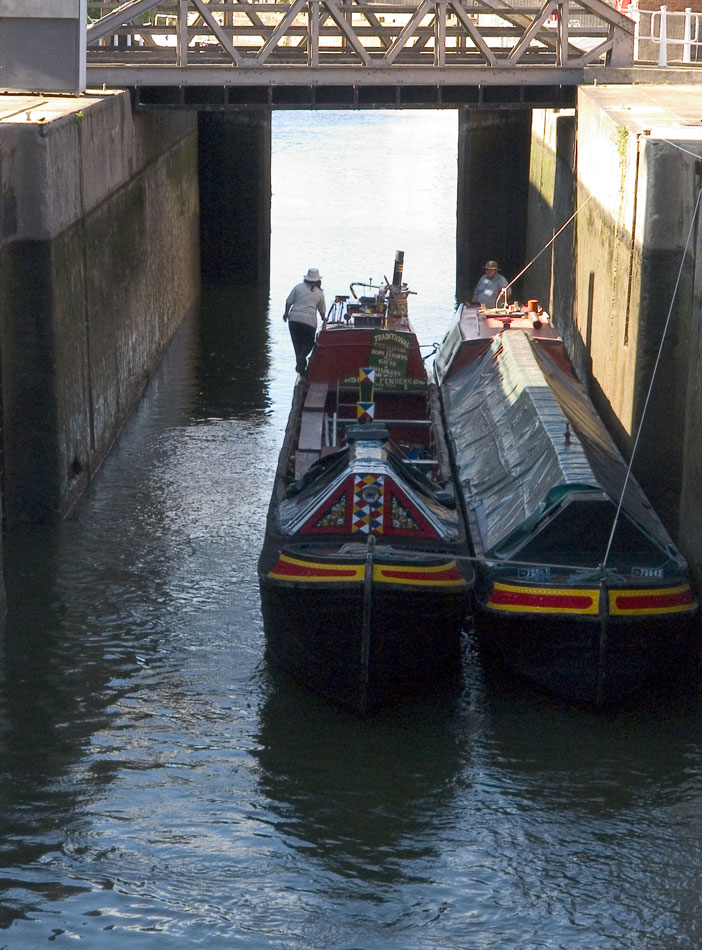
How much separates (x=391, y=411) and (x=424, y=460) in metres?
2.81

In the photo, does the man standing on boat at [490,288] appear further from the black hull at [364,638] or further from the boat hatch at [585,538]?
the black hull at [364,638]

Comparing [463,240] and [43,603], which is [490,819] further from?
[463,240]

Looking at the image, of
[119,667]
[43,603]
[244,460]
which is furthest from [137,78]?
[119,667]

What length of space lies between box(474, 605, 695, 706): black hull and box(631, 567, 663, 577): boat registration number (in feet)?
1.43

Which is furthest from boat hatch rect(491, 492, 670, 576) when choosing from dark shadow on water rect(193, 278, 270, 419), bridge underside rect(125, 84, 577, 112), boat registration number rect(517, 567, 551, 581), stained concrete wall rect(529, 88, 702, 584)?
bridge underside rect(125, 84, 577, 112)

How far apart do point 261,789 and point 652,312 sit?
722 cm

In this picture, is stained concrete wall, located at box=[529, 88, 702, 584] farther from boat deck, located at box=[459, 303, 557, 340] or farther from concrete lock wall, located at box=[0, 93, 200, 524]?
concrete lock wall, located at box=[0, 93, 200, 524]

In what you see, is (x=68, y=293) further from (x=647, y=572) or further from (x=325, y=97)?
(x=325, y=97)

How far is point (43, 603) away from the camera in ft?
46.6

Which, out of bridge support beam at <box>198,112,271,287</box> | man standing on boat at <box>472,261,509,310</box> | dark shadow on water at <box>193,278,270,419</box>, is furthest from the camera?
bridge support beam at <box>198,112,271,287</box>

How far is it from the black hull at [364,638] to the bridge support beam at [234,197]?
69.4 feet

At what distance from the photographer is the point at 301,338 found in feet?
68.4

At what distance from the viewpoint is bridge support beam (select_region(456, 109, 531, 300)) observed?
32.8 m

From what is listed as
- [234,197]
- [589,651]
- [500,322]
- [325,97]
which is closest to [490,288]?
[500,322]
